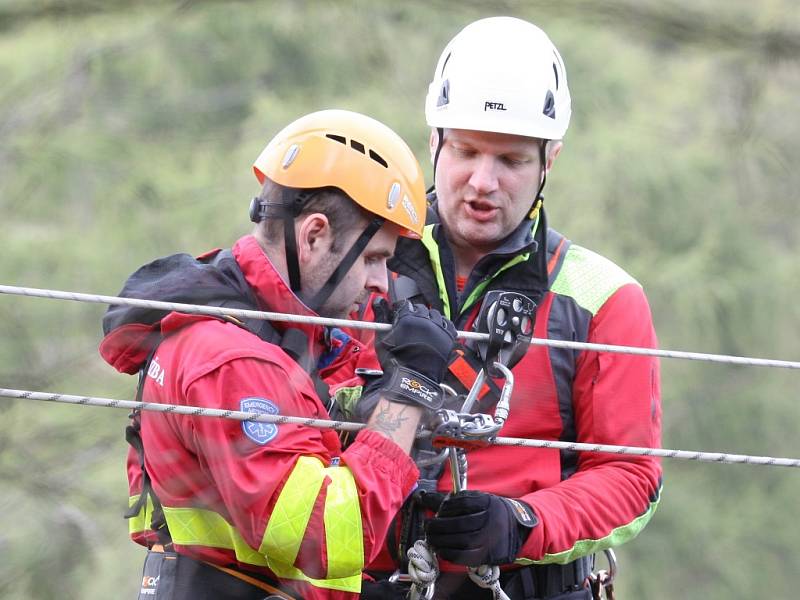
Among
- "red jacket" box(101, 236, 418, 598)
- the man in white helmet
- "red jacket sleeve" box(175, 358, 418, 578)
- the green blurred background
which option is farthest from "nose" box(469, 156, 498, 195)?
the green blurred background

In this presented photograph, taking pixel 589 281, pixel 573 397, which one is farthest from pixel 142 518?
pixel 589 281

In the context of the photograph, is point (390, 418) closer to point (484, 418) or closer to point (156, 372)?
point (484, 418)

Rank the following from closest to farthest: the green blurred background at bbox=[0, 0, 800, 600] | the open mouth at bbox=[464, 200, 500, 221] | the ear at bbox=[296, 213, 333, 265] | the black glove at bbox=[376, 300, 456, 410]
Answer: the black glove at bbox=[376, 300, 456, 410] → the ear at bbox=[296, 213, 333, 265] → the open mouth at bbox=[464, 200, 500, 221] → the green blurred background at bbox=[0, 0, 800, 600]

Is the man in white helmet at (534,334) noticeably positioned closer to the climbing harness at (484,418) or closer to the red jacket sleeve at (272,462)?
the climbing harness at (484,418)

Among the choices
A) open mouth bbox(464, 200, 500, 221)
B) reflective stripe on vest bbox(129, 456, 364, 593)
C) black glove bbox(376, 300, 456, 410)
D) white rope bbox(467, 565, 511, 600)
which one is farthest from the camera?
open mouth bbox(464, 200, 500, 221)

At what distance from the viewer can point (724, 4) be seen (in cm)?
739

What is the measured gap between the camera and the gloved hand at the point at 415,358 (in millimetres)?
2047

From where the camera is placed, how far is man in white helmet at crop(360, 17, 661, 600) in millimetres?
2479

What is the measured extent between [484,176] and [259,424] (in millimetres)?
869

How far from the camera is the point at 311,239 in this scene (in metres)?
2.16

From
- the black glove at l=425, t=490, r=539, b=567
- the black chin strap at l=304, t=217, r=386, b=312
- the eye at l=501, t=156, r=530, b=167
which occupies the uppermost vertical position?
the eye at l=501, t=156, r=530, b=167

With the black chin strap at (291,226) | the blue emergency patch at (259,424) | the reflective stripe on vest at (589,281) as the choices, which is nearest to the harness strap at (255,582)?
the blue emergency patch at (259,424)

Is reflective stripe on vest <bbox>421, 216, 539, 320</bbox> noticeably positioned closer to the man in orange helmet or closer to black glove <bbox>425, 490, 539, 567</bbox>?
the man in orange helmet

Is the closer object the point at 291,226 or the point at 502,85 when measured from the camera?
the point at 291,226
